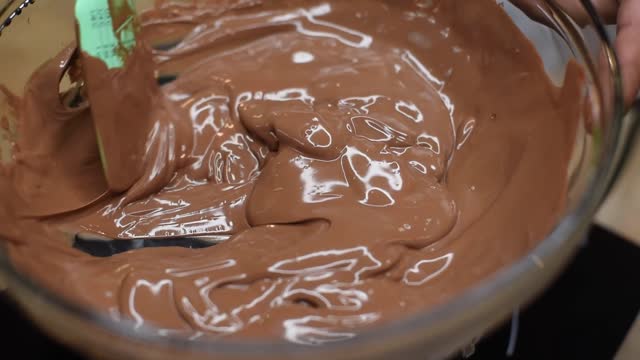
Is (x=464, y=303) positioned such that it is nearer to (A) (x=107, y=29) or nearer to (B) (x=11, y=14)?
(A) (x=107, y=29)

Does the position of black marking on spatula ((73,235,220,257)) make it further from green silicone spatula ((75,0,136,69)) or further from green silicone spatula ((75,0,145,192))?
green silicone spatula ((75,0,136,69))

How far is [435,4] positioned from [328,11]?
0.20m

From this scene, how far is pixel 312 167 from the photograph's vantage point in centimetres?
92

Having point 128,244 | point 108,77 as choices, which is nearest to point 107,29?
point 108,77

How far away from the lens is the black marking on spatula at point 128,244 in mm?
899

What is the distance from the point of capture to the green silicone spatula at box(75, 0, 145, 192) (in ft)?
2.84

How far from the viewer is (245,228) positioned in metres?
0.91

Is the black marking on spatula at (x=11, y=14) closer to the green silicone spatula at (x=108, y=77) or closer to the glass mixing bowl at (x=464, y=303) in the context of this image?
the green silicone spatula at (x=108, y=77)

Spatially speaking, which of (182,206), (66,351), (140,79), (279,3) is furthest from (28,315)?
(279,3)

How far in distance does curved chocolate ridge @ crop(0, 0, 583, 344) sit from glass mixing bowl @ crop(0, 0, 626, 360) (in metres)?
0.04

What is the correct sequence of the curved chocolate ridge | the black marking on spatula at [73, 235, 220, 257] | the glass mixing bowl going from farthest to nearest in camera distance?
the black marking on spatula at [73, 235, 220, 257] < the curved chocolate ridge < the glass mixing bowl

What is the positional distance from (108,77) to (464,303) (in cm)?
59

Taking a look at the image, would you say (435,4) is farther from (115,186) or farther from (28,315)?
(28,315)

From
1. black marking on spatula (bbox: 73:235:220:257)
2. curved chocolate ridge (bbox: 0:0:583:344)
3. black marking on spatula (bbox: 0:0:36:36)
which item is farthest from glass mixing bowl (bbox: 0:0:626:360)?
black marking on spatula (bbox: 0:0:36:36)
